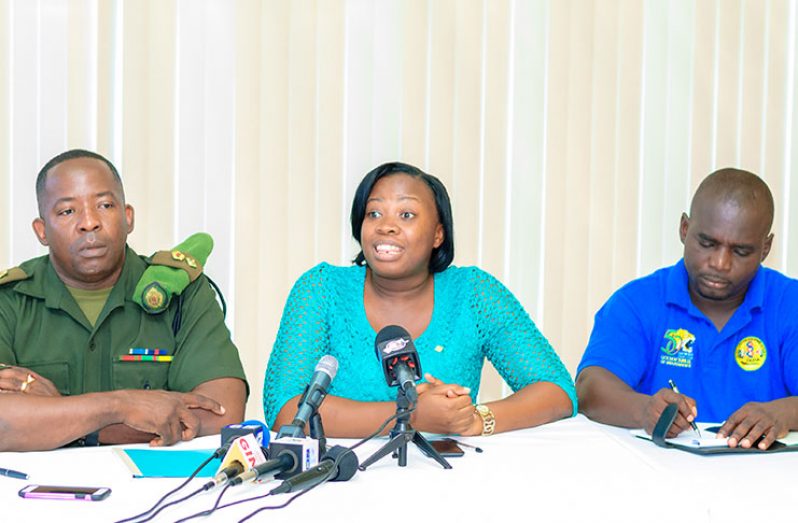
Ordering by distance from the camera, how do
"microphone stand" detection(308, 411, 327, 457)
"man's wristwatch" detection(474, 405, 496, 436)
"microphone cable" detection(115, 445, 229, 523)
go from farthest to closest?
"man's wristwatch" detection(474, 405, 496, 436) → "microphone stand" detection(308, 411, 327, 457) → "microphone cable" detection(115, 445, 229, 523)

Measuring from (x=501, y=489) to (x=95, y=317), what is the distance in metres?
1.31

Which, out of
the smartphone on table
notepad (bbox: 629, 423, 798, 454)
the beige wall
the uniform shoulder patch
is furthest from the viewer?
the beige wall

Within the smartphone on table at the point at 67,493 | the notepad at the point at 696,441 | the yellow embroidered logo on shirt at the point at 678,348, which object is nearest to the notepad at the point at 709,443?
the notepad at the point at 696,441

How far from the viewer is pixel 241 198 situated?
3326mm

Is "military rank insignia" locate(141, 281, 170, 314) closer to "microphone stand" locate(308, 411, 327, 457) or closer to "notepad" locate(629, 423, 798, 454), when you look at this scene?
"microphone stand" locate(308, 411, 327, 457)

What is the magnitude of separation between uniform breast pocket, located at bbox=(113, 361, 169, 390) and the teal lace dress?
28cm

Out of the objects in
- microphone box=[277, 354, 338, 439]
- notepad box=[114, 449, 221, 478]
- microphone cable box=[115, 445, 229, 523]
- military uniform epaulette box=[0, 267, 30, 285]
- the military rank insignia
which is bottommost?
notepad box=[114, 449, 221, 478]

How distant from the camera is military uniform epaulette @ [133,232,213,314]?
223 centimetres

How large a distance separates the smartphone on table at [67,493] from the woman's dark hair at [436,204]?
113 centimetres

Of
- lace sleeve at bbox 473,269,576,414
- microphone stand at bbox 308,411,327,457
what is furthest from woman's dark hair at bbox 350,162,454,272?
microphone stand at bbox 308,411,327,457

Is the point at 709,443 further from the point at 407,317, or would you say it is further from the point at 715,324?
the point at 407,317

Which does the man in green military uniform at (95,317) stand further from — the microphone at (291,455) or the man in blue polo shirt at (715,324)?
the man in blue polo shirt at (715,324)

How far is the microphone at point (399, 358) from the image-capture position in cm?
163

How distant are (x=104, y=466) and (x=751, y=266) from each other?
5.74 feet
